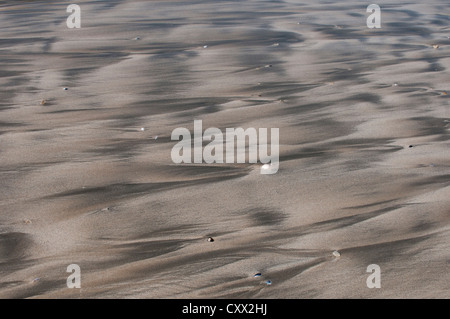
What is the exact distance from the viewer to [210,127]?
350cm

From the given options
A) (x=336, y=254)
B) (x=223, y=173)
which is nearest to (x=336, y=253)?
(x=336, y=254)

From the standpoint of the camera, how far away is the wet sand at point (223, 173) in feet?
7.06

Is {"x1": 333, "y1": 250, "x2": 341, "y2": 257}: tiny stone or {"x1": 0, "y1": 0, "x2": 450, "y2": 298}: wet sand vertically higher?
{"x1": 0, "y1": 0, "x2": 450, "y2": 298}: wet sand

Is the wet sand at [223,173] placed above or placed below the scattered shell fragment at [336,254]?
above

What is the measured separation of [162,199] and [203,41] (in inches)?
130

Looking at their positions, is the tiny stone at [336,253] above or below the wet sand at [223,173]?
below

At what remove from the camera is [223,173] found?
2871 mm

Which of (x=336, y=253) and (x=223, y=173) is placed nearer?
(x=336, y=253)

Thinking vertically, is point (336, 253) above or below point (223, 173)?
below

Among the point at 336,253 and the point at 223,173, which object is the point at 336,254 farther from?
the point at 223,173

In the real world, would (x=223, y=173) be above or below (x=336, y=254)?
above

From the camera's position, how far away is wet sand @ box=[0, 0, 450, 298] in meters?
2.15

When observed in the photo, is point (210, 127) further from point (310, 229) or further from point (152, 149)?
point (310, 229)

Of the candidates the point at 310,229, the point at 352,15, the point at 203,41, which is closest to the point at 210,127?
the point at 310,229
